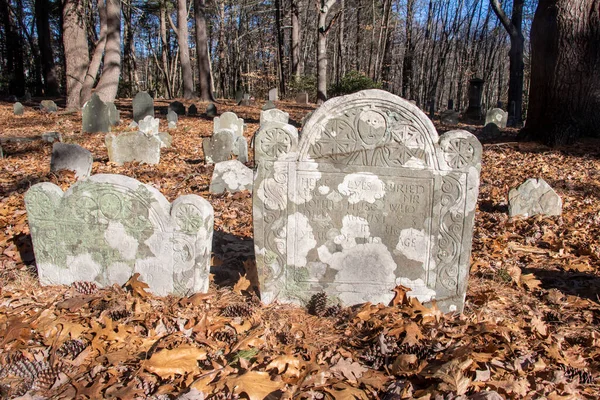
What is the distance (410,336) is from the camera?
10.0 ft

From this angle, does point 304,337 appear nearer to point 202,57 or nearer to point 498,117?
point 498,117

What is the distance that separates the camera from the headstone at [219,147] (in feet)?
29.6

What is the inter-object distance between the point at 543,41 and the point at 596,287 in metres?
7.10

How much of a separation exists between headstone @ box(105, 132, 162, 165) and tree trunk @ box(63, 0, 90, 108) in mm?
9450

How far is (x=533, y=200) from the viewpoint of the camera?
607 cm

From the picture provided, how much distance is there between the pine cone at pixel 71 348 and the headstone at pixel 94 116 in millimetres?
10715

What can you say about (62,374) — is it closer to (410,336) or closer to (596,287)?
(410,336)

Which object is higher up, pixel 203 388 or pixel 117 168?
pixel 117 168

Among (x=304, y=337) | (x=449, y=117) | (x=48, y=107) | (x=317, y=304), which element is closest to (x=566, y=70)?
(x=317, y=304)

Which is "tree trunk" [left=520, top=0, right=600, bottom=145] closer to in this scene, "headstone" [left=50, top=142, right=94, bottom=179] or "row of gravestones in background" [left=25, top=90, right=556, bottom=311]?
"row of gravestones in background" [left=25, top=90, right=556, bottom=311]

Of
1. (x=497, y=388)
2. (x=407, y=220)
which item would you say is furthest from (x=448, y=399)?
(x=407, y=220)

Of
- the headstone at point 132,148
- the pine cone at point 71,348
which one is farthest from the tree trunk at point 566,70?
the pine cone at point 71,348

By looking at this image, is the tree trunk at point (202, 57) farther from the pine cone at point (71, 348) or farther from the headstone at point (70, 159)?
the pine cone at point (71, 348)

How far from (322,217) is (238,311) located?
1.08 metres
